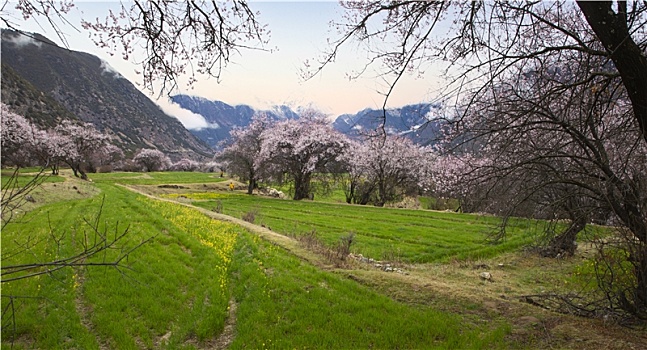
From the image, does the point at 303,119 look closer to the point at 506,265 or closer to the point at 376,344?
the point at 506,265

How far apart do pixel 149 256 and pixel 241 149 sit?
3454cm

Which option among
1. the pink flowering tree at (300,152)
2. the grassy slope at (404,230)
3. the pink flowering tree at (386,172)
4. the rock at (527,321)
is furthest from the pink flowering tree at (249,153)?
the rock at (527,321)

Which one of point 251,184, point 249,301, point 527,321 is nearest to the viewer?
point 527,321

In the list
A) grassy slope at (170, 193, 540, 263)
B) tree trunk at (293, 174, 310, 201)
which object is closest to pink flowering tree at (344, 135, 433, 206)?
tree trunk at (293, 174, 310, 201)

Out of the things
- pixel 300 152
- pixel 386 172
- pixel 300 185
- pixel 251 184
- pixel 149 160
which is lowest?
pixel 251 184

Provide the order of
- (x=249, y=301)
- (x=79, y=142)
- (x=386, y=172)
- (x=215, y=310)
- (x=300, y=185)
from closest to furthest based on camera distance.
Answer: (x=215, y=310) < (x=249, y=301) < (x=300, y=185) < (x=386, y=172) < (x=79, y=142)

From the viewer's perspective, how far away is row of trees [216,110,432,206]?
37.7 meters

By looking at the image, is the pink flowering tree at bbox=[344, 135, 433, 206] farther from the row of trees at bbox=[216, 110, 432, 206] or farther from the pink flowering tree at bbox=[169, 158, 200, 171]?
the pink flowering tree at bbox=[169, 158, 200, 171]

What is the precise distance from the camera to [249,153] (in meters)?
42.8

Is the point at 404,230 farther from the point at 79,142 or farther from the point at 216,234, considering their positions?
the point at 79,142

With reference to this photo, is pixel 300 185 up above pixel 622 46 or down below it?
below

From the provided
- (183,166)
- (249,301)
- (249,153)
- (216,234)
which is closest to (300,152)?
(249,153)

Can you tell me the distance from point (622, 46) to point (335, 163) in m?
33.6

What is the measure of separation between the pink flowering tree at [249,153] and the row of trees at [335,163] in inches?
9.4
